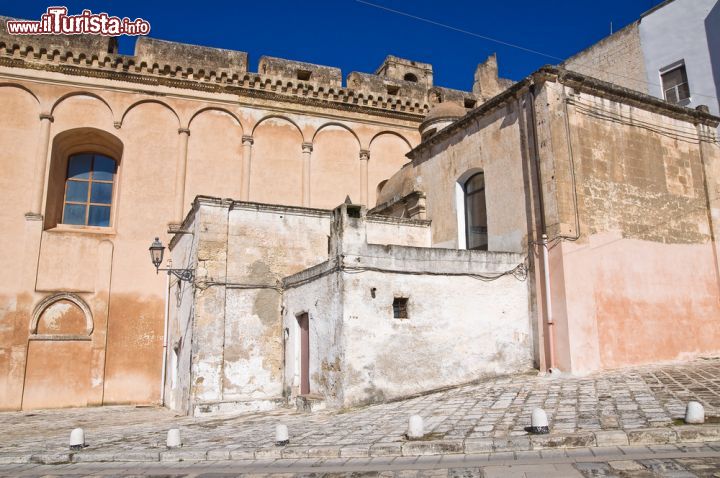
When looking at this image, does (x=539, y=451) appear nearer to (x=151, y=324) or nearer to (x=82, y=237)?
(x=151, y=324)

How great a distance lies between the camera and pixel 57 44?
2005cm

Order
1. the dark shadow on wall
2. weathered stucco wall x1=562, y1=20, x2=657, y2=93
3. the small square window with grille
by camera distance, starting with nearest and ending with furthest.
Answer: the small square window with grille, the dark shadow on wall, weathered stucco wall x1=562, y1=20, x2=657, y2=93

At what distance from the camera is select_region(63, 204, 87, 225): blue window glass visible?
20469mm

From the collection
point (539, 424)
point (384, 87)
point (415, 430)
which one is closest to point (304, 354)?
point (415, 430)

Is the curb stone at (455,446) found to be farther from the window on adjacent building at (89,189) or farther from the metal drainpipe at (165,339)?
the window on adjacent building at (89,189)

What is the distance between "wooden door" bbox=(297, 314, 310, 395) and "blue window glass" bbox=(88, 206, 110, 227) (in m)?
10.4

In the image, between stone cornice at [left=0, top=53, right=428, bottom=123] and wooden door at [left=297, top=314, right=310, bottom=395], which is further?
stone cornice at [left=0, top=53, right=428, bottom=123]

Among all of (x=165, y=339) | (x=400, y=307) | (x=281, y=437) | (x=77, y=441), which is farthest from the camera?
(x=165, y=339)

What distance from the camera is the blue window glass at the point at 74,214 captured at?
2047 centimetres

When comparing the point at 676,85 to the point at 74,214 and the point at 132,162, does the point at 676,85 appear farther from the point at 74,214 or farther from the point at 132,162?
the point at 74,214

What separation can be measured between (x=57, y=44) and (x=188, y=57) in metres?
4.21

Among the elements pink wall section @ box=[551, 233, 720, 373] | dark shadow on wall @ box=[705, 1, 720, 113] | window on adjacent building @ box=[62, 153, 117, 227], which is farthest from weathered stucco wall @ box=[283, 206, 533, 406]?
dark shadow on wall @ box=[705, 1, 720, 113]

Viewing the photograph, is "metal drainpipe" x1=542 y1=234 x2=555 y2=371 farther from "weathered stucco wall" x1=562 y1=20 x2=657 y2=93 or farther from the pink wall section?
"weathered stucco wall" x1=562 y1=20 x2=657 y2=93

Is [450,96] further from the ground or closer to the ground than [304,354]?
further from the ground
